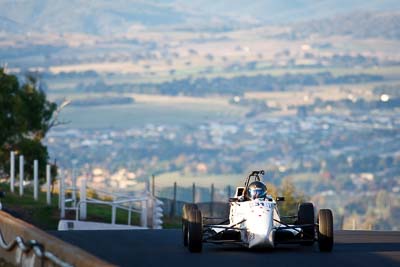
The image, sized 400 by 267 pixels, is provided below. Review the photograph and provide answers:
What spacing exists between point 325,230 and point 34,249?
5.91 m

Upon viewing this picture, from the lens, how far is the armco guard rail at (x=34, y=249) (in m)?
14.1

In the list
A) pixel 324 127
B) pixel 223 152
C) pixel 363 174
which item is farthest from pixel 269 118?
pixel 363 174

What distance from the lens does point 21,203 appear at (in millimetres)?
37125

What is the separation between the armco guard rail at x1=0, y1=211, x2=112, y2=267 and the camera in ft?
46.3

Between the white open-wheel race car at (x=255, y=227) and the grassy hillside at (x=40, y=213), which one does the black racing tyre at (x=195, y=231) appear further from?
the grassy hillside at (x=40, y=213)

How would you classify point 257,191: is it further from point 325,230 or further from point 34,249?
point 34,249

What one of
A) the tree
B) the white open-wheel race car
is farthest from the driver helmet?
the tree

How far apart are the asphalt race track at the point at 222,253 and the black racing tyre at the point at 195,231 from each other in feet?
0.52

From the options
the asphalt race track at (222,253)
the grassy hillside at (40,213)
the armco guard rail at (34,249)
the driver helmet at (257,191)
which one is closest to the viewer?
the armco guard rail at (34,249)

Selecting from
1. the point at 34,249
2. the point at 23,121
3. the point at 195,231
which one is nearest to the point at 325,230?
the point at 195,231

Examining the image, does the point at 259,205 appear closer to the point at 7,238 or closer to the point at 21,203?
the point at 7,238

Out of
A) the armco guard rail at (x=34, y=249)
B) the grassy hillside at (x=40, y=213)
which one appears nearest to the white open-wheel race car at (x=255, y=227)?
the armco guard rail at (x=34, y=249)

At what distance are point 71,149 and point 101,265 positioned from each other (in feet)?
490

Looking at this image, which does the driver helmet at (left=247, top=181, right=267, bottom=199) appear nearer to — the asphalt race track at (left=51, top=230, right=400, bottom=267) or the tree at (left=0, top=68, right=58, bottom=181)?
the asphalt race track at (left=51, top=230, right=400, bottom=267)
